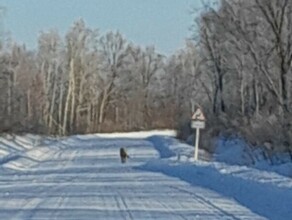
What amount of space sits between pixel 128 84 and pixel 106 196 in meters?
119

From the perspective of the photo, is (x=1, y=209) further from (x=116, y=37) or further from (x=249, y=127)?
(x=116, y=37)

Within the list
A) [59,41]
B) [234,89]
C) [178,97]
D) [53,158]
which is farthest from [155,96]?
[53,158]

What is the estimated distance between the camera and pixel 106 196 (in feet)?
78.8

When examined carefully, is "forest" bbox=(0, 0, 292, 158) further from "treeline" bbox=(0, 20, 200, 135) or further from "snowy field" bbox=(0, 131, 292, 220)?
"snowy field" bbox=(0, 131, 292, 220)

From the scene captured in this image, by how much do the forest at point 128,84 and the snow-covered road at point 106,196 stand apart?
2557 centimetres

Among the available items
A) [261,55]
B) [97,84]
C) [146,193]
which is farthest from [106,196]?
[97,84]

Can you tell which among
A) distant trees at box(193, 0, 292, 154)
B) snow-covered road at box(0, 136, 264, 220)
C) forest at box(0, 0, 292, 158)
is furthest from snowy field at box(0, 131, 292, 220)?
forest at box(0, 0, 292, 158)

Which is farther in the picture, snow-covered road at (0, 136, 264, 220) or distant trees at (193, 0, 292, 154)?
distant trees at (193, 0, 292, 154)

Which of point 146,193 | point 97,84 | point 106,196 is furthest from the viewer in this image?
point 97,84

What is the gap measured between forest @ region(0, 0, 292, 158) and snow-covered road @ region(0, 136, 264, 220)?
25.6m

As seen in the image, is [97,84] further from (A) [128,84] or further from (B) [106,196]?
(B) [106,196]

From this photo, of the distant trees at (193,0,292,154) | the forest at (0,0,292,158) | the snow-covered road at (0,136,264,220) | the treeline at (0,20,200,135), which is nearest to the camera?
the snow-covered road at (0,136,264,220)

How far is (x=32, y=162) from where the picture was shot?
48.9 meters

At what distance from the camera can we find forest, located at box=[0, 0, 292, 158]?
Result: 73.9 metres
